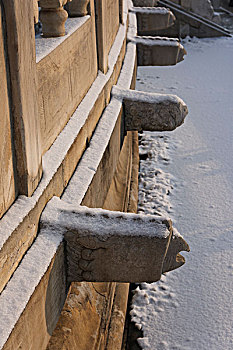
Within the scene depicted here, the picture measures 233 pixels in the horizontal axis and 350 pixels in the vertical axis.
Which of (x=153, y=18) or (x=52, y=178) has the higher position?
(x=52, y=178)

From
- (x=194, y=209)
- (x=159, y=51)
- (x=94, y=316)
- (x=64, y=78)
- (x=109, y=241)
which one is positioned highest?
(x=64, y=78)

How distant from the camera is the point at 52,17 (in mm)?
2705

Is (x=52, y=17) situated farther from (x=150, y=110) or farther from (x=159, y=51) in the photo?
(x=159, y=51)

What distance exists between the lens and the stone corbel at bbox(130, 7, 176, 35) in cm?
755

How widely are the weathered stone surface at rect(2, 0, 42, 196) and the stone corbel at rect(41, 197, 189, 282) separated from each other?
8.0 inches

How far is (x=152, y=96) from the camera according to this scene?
12.6ft

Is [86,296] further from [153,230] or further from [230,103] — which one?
[230,103]

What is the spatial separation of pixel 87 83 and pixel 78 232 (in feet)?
4.95

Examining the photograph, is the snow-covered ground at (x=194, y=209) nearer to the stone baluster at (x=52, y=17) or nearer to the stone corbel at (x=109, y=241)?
the stone corbel at (x=109, y=241)

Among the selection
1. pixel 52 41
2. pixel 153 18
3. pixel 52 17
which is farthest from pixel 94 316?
pixel 153 18

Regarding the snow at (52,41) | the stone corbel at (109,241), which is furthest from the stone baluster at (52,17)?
the stone corbel at (109,241)

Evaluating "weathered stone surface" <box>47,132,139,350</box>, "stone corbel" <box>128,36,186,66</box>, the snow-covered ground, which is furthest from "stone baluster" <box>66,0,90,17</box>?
"stone corbel" <box>128,36,186,66</box>

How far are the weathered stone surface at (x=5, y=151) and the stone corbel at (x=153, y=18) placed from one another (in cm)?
624

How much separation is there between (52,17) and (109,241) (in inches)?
52.3
